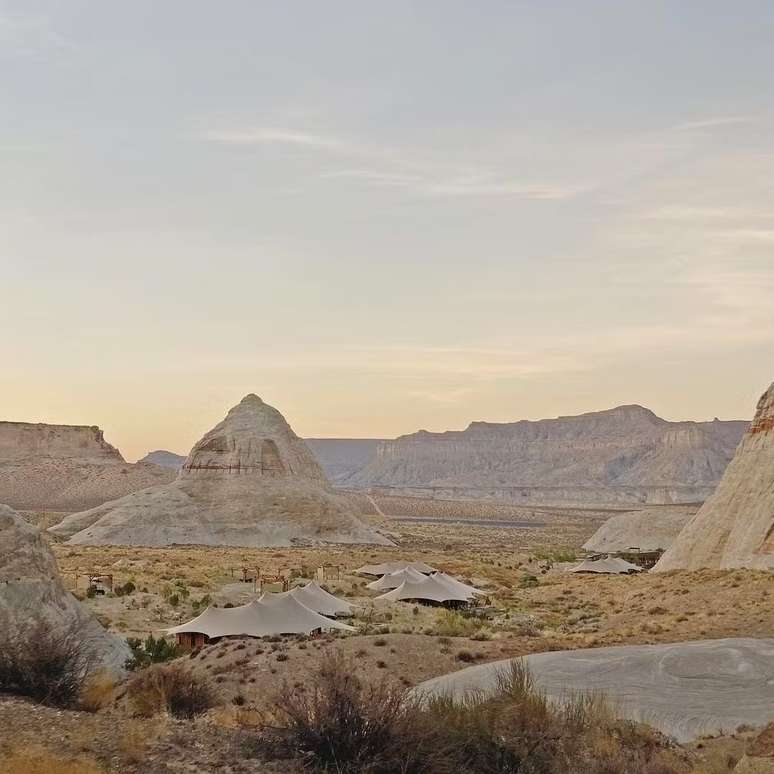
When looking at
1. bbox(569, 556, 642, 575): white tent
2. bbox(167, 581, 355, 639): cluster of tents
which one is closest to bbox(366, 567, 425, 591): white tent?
bbox(569, 556, 642, 575): white tent

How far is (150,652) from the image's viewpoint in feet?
63.5

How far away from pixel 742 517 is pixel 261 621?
17.4 meters

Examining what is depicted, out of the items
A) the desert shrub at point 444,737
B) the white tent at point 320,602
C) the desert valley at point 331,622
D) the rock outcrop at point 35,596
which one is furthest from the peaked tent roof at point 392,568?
the desert shrub at point 444,737

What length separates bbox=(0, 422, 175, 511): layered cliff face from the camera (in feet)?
384

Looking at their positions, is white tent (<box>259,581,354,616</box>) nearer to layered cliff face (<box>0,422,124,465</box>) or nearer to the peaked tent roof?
the peaked tent roof

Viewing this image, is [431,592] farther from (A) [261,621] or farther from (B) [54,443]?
(B) [54,443]

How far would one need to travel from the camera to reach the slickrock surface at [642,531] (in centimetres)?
6119

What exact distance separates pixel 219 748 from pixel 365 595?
26.8m

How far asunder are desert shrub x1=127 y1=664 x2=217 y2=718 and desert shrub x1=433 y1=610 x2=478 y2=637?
9.37m

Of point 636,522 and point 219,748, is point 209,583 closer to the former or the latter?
point 219,748

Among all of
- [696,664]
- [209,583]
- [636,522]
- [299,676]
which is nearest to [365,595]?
[209,583]

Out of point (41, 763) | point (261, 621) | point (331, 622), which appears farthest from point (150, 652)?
point (41, 763)

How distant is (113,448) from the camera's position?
443 ft

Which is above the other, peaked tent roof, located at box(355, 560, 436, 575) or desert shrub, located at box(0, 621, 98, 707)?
desert shrub, located at box(0, 621, 98, 707)
